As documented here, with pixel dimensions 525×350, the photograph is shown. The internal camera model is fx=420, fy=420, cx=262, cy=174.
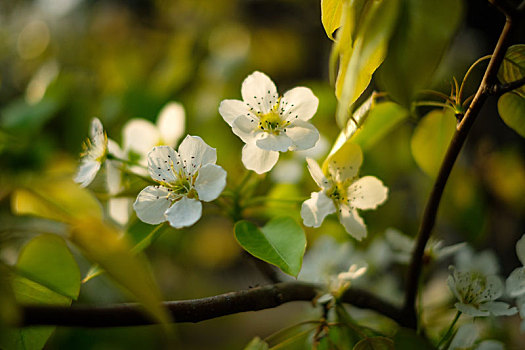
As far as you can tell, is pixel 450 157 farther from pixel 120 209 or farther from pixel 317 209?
pixel 120 209

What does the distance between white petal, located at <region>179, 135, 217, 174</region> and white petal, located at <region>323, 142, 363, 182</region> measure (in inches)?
6.4

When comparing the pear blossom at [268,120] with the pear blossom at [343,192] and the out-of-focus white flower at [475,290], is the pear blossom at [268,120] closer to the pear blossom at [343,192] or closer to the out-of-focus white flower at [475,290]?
the pear blossom at [343,192]

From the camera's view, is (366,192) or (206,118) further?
(206,118)

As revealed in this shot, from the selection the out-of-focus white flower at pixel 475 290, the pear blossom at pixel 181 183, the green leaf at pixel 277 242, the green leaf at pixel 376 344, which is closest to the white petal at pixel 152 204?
the pear blossom at pixel 181 183

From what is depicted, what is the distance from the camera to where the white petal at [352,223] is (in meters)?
0.62

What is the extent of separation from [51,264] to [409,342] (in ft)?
1.49

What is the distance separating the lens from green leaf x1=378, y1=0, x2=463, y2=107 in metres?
0.38

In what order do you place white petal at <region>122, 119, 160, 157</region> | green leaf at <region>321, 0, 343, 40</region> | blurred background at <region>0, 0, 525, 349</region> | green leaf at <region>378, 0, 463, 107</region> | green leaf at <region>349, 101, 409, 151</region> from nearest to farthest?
green leaf at <region>378, 0, 463, 107</region>
green leaf at <region>321, 0, 343, 40</region>
green leaf at <region>349, 101, 409, 151</region>
white petal at <region>122, 119, 160, 157</region>
blurred background at <region>0, 0, 525, 349</region>

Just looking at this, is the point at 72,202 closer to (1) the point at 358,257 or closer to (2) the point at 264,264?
(2) the point at 264,264

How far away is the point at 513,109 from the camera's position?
0.56 metres

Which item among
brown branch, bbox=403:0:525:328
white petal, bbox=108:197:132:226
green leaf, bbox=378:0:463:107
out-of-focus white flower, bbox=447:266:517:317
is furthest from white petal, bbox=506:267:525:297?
white petal, bbox=108:197:132:226

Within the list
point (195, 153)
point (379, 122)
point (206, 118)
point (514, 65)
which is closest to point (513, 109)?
point (514, 65)

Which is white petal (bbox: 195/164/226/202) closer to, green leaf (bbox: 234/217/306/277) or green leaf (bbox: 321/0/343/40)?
green leaf (bbox: 234/217/306/277)

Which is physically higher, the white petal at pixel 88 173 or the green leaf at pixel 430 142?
the green leaf at pixel 430 142
